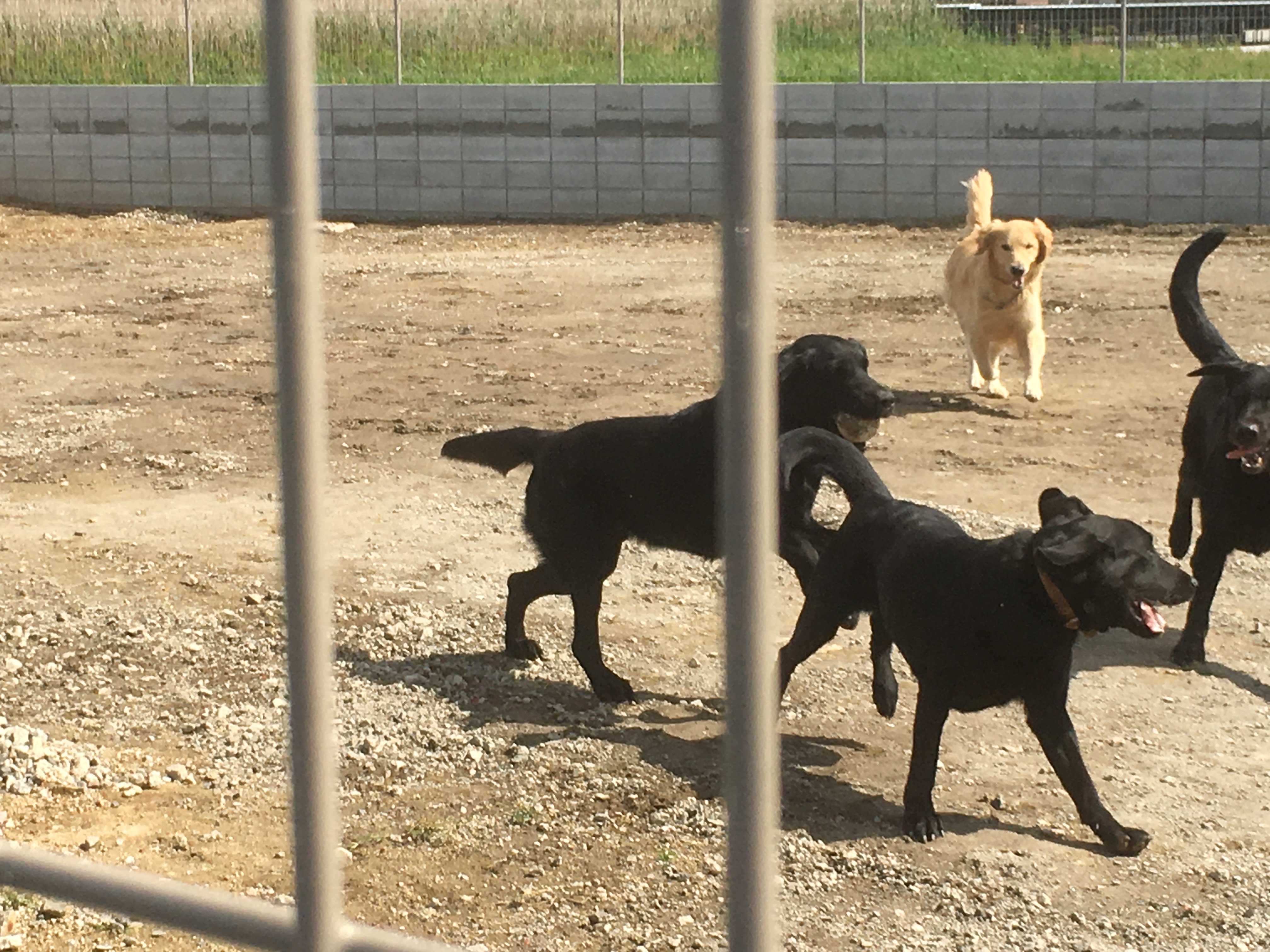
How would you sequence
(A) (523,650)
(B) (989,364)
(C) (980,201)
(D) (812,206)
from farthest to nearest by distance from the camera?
(D) (812,206)
(C) (980,201)
(B) (989,364)
(A) (523,650)

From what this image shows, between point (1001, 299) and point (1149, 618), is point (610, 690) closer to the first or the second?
point (1149, 618)

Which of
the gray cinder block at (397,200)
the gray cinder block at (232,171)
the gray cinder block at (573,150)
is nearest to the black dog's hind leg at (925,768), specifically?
the gray cinder block at (573,150)

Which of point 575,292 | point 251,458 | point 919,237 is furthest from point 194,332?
point 919,237

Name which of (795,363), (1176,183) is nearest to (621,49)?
(1176,183)

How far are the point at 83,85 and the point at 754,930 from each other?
1630 cm

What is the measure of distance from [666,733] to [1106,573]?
3.99 ft

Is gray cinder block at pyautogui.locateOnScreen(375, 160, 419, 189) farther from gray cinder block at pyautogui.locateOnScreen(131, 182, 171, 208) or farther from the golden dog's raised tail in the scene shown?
the golden dog's raised tail

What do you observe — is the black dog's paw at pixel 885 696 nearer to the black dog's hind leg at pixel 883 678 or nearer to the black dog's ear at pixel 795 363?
the black dog's hind leg at pixel 883 678

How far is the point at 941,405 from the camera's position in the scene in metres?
8.14

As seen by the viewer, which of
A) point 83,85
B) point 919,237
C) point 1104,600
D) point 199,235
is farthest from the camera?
point 83,85

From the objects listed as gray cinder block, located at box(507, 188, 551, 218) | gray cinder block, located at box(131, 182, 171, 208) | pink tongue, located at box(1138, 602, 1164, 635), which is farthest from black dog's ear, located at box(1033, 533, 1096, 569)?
gray cinder block, located at box(131, 182, 171, 208)

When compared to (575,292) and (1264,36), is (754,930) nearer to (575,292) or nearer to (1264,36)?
(575,292)

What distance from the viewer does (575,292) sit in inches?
441

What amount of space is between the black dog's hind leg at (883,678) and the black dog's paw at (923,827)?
64 centimetres
